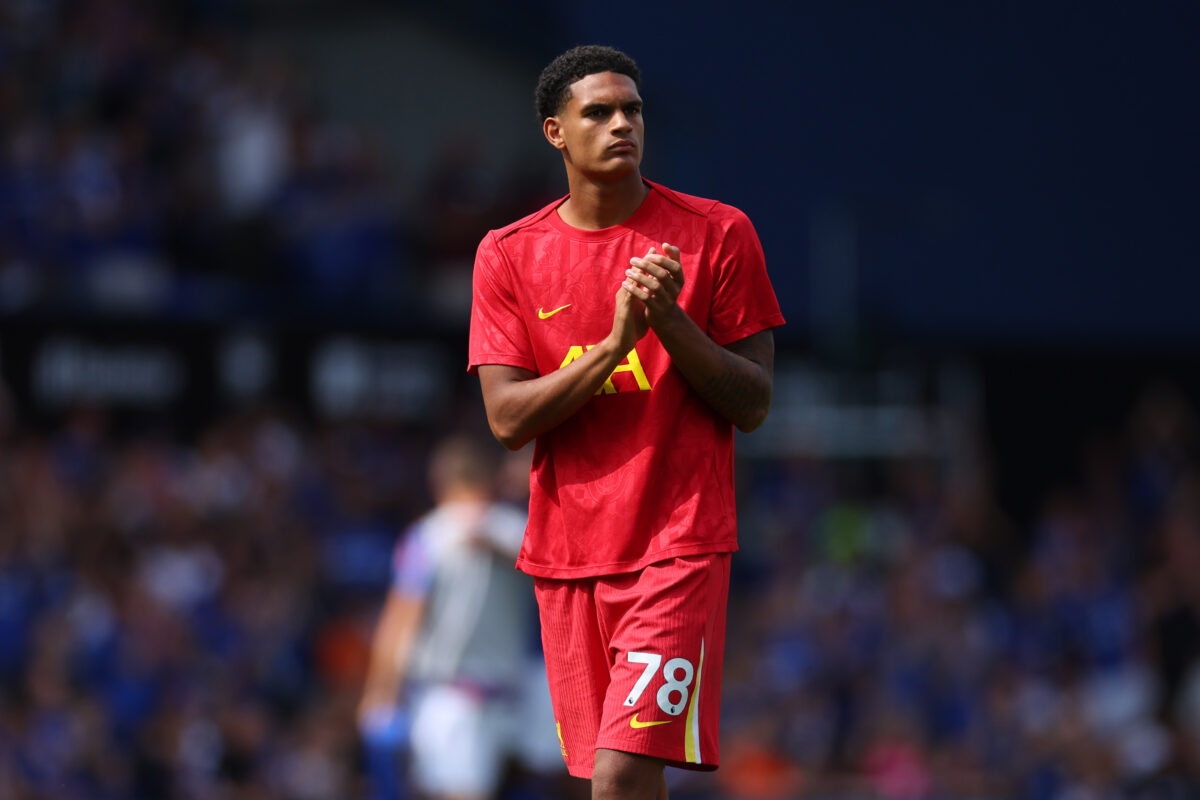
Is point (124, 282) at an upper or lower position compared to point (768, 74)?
lower

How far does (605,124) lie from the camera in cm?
409

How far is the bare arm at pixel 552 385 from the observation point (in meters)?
3.89

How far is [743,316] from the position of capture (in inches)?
165

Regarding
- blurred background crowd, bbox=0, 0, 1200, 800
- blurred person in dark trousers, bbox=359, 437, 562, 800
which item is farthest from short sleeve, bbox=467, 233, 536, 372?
blurred background crowd, bbox=0, 0, 1200, 800

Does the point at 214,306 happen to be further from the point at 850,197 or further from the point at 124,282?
the point at 850,197

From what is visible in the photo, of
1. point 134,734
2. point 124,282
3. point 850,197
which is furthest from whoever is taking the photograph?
point 850,197

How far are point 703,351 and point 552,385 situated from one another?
0.38 m

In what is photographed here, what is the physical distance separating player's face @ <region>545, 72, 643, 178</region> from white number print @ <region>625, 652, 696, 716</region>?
4.01ft

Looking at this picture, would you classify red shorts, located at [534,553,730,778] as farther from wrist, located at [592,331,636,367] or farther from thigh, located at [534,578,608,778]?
wrist, located at [592,331,636,367]

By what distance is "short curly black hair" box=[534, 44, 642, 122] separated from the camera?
413cm

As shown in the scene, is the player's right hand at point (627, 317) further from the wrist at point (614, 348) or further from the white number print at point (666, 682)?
the white number print at point (666, 682)

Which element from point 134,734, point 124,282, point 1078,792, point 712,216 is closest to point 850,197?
point 1078,792

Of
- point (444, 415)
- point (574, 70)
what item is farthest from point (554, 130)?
point (444, 415)

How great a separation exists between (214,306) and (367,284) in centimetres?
152
